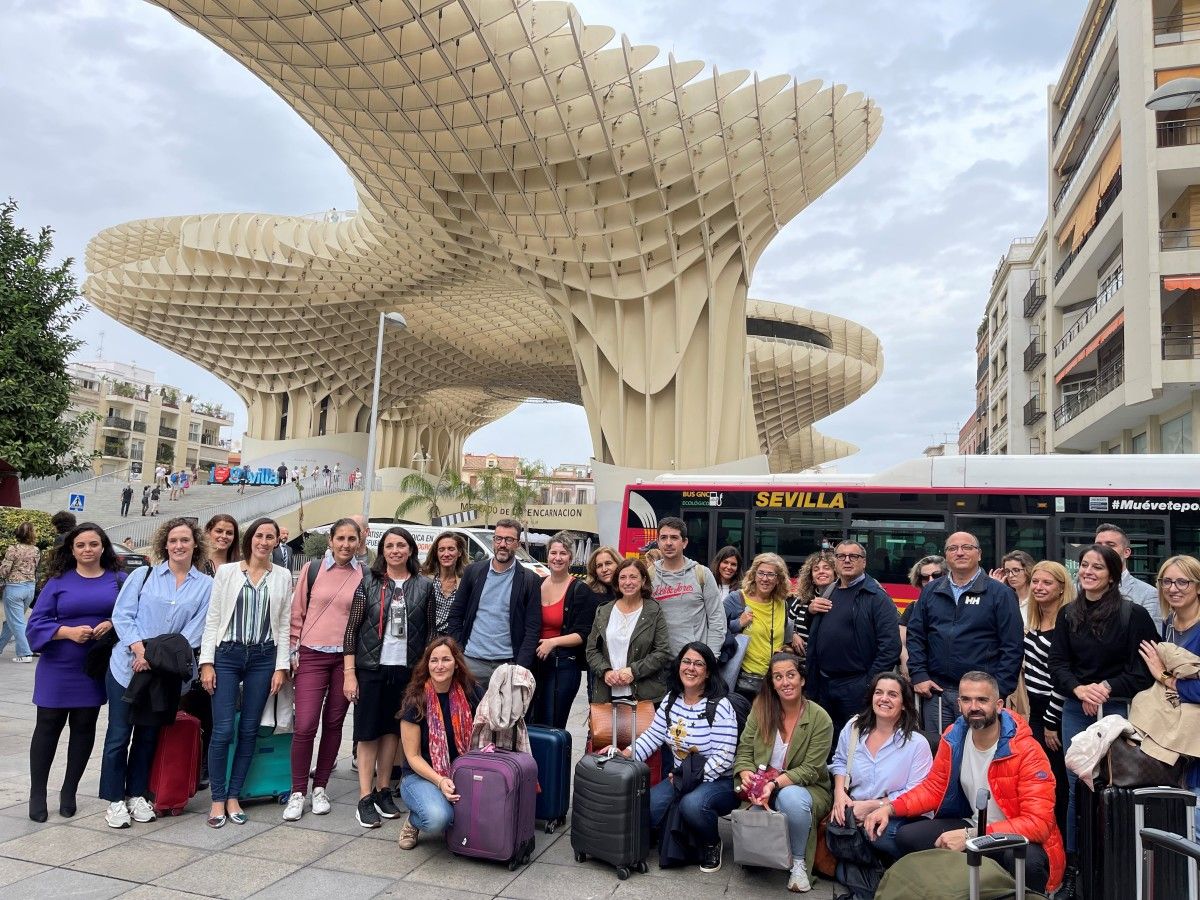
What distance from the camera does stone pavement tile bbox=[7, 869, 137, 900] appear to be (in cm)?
391

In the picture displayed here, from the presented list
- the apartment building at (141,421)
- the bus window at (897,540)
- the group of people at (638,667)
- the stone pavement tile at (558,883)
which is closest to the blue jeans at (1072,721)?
the group of people at (638,667)

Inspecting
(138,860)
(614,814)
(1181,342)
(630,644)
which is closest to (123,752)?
(138,860)

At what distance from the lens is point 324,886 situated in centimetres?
413

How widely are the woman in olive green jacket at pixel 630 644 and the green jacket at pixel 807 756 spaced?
0.73m

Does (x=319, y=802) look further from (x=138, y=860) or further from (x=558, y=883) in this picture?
(x=558, y=883)

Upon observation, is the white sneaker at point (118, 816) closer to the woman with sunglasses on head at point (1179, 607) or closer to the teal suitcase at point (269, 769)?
the teal suitcase at point (269, 769)

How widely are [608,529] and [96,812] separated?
2244 centimetres

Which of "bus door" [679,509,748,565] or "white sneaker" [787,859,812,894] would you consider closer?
"white sneaker" [787,859,812,894]

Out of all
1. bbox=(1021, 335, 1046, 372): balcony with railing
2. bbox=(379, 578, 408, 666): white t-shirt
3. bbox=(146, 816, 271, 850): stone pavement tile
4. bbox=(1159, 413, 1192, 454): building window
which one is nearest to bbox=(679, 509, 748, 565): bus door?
A: bbox=(379, 578, 408, 666): white t-shirt

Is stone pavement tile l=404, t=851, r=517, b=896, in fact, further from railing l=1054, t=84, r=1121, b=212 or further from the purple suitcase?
railing l=1054, t=84, r=1121, b=212

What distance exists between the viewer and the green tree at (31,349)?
47.3 feet

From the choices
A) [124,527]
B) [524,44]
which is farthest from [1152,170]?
[124,527]

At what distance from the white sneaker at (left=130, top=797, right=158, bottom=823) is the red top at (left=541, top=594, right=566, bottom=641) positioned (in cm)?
263

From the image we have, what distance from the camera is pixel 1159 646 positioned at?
4129 millimetres
